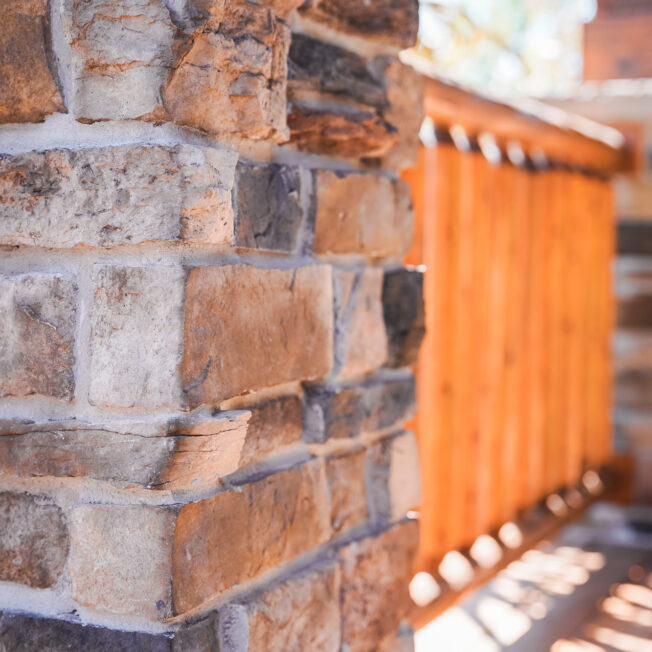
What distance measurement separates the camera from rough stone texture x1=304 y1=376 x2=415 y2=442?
1.09 m

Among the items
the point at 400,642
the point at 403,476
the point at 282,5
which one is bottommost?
the point at 400,642

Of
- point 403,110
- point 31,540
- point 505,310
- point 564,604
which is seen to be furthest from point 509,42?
point 31,540

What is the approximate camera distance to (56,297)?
2.84 ft

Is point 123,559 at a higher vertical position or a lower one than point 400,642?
higher

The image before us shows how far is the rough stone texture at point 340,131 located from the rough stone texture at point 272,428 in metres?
0.30

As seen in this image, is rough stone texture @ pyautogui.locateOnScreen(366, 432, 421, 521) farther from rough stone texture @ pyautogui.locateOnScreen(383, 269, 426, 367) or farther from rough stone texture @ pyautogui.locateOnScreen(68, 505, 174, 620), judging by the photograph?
rough stone texture @ pyautogui.locateOnScreen(68, 505, 174, 620)

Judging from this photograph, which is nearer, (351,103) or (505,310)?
(351,103)

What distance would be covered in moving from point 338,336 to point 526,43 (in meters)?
10.4

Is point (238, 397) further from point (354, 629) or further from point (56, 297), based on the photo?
point (354, 629)

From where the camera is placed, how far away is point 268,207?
990mm

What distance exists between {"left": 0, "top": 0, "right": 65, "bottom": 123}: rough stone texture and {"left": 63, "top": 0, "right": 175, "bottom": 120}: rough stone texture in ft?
0.12

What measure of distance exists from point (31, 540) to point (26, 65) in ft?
1.48

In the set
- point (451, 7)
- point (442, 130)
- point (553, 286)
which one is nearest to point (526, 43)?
point (451, 7)

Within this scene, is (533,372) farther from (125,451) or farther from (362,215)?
(125,451)
